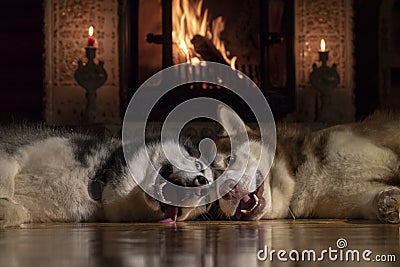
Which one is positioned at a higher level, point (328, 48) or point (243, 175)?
point (328, 48)

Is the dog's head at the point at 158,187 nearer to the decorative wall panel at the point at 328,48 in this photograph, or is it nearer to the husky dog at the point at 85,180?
the husky dog at the point at 85,180

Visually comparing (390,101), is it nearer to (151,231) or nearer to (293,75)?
(293,75)

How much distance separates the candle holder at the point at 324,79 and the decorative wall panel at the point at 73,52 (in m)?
1.03

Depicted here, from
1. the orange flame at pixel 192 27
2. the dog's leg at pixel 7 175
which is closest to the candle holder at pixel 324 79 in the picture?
the orange flame at pixel 192 27

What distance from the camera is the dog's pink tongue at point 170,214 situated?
208 centimetres

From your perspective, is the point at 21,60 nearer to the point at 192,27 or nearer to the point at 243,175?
the point at 192,27

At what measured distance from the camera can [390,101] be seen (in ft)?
14.4

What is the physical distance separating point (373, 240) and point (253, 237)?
24 centimetres

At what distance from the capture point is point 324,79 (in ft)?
13.2

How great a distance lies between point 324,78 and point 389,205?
2.08 m

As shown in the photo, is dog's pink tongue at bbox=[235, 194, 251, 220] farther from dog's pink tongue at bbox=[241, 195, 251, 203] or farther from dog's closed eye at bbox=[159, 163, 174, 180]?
dog's closed eye at bbox=[159, 163, 174, 180]

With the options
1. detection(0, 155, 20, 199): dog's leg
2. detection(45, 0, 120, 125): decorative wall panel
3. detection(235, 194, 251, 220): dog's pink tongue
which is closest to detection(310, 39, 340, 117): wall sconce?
detection(45, 0, 120, 125): decorative wall panel

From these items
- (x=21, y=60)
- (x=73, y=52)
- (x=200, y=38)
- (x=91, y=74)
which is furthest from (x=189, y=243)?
(x=21, y=60)

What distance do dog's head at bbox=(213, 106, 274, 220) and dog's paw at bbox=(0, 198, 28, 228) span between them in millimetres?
527
